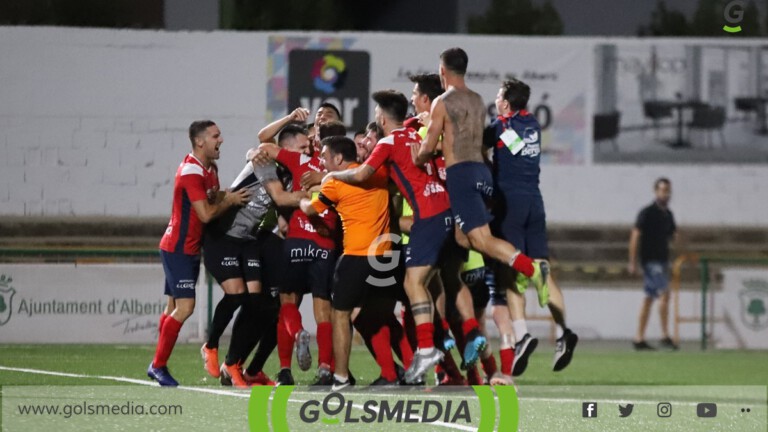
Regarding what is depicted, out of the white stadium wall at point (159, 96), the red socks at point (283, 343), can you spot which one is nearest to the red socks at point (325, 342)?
the red socks at point (283, 343)

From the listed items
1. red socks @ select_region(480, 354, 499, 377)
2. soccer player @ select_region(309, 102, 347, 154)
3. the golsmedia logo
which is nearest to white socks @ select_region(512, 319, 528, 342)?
red socks @ select_region(480, 354, 499, 377)

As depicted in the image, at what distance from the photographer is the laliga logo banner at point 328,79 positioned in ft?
65.9

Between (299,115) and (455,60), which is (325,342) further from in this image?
(455,60)

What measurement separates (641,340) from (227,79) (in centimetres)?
751

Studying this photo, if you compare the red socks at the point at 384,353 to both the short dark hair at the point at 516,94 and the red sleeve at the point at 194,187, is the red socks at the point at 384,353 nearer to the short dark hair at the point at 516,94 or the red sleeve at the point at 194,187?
the red sleeve at the point at 194,187

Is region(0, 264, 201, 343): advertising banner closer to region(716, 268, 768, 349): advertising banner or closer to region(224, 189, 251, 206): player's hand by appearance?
region(224, 189, 251, 206): player's hand

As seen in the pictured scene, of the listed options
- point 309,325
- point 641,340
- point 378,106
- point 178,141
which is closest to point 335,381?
point 378,106

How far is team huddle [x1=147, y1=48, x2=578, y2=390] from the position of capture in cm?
860

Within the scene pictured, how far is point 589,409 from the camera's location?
27.1ft

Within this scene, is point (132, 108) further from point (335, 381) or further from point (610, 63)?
point (335, 381)

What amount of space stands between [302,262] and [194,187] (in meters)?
0.95

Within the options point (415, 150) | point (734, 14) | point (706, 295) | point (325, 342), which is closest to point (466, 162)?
point (415, 150)

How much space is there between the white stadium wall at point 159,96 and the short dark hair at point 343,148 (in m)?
10.9

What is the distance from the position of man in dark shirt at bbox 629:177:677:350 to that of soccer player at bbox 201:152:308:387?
8358 millimetres
